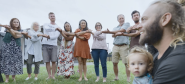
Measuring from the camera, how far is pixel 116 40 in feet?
15.0

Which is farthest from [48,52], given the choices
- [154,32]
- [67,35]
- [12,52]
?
[154,32]

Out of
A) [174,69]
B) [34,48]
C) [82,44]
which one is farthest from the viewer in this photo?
[34,48]

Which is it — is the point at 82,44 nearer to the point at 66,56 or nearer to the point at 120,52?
the point at 66,56

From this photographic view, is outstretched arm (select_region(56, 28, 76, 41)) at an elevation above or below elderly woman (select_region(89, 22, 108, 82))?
above

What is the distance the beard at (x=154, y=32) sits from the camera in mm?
1237

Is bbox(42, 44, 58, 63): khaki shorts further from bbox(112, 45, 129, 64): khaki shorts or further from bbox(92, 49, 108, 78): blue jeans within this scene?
bbox(112, 45, 129, 64): khaki shorts

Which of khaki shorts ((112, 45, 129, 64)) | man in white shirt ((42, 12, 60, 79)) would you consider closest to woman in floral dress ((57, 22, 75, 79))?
man in white shirt ((42, 12, 60, 79))

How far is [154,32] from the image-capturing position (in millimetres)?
1261

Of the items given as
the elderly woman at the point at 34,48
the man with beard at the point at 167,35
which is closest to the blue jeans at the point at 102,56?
the elderly woman at the point at 34,48

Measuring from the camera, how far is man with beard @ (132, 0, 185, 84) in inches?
39.3

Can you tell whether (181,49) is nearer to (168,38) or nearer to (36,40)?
(168,38)

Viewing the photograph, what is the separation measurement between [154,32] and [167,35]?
106 millimetres

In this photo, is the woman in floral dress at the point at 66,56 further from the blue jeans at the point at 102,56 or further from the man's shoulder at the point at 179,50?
the man's shoulder at the point at 179,50

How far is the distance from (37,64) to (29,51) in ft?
1.70
